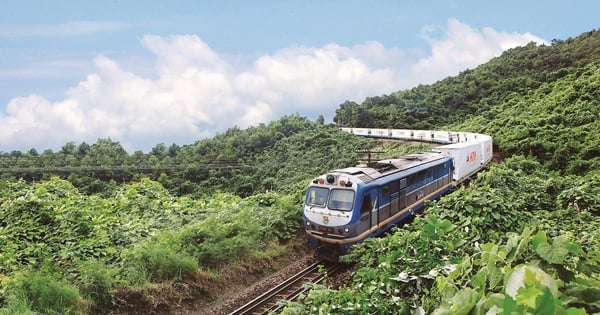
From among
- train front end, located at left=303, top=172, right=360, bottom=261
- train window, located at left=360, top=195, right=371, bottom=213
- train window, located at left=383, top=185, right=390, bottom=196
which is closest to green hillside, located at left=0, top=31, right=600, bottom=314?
train front end, located at left=303, top=172, right=360, bottom=261

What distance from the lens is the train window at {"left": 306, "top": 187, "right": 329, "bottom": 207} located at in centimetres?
1296

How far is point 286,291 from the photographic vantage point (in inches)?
455

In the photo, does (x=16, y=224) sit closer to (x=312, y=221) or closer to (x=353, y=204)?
(x=312, y=221)

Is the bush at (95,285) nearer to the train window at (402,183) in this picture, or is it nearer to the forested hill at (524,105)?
the train window at (402,183)

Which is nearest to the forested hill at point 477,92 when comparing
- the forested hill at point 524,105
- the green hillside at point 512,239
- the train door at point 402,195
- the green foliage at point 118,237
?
the forested hill at point 524,105

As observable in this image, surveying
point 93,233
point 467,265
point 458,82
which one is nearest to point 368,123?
point 458,82

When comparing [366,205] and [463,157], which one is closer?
[366,205]

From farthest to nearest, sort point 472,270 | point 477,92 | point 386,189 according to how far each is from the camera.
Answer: point 477,92
point 386,189
point 472,270

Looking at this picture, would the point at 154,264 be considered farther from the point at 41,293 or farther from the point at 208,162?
the point at 208,162

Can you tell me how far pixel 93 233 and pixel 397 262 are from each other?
10.5m

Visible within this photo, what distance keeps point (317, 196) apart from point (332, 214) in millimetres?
903

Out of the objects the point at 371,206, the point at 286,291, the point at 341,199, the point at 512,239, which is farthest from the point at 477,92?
the point at 512,239

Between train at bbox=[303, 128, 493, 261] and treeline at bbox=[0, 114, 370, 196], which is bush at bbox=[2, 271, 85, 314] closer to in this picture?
train at bbox=[303, 128, 493, 261]

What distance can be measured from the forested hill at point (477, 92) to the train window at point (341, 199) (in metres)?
45.1
